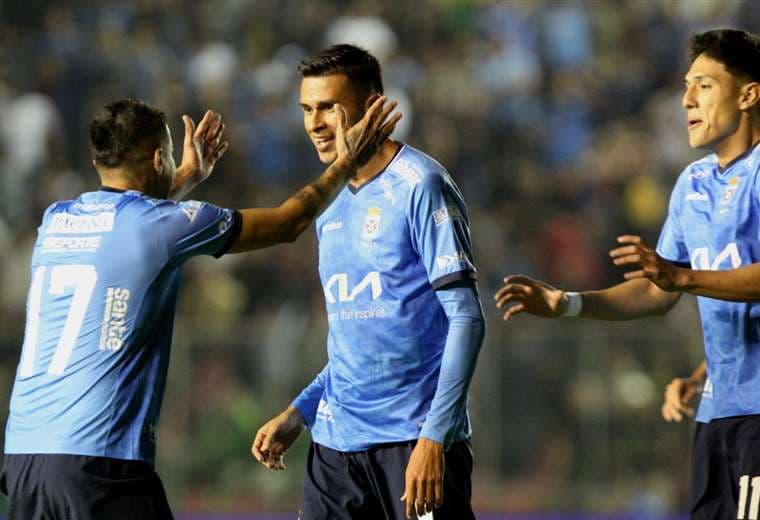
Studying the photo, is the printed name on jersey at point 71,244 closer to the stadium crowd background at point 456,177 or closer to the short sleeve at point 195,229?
the short sleeve at point 195,229

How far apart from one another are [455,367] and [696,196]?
133 cm

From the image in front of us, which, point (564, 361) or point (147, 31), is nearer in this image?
point (564, 361)

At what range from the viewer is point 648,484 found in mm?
11914

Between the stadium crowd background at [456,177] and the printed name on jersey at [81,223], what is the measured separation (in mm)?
6463

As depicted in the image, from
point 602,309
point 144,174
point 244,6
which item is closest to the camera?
point 144,174

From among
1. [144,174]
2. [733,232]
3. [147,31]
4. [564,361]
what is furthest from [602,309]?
[147,31]

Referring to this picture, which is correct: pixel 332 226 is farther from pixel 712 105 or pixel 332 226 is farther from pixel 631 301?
pixel 712 105

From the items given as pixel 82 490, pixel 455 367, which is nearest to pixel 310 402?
pixel 455 367

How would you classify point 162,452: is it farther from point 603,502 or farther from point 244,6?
point 244,6

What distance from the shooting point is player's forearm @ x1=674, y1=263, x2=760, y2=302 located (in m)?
5.29

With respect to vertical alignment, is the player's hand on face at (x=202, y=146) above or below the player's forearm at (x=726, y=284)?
above

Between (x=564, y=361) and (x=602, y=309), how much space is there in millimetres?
5952

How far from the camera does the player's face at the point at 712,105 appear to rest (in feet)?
19.1

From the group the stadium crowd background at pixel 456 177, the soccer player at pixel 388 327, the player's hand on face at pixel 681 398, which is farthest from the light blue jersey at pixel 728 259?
the stadium crowd background at pixel 456 177
